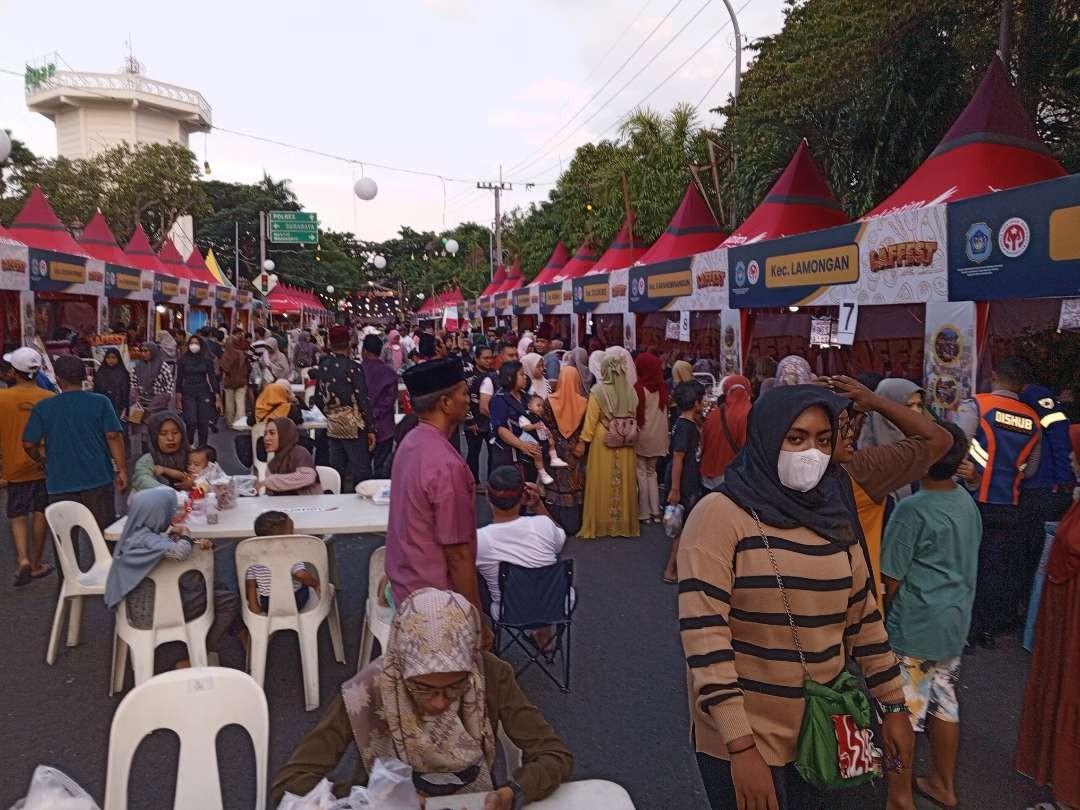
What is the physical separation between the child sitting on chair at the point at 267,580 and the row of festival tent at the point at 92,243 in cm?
1275

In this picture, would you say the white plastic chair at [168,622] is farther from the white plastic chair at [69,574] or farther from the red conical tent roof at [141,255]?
the red conical tent roof at [141,255]

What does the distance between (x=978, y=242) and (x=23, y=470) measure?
757cm

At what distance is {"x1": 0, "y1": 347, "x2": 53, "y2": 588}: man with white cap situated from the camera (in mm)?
5922

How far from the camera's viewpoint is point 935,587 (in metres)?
3.14

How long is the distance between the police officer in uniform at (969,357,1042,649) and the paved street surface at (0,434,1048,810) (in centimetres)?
33

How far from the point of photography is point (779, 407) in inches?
80.4

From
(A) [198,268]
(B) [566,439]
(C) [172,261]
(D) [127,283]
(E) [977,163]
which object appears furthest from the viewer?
(A) [198,268]

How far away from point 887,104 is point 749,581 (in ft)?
46.0

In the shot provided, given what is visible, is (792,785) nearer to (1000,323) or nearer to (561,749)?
(561,749)

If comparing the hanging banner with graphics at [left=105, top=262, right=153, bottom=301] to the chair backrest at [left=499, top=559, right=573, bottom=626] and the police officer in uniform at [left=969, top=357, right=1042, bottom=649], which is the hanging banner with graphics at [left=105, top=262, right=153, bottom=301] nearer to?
the chair backrest at [left=499, top=559, right=573, bottom=626]

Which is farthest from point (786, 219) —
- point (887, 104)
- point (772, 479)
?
point (772, 479)

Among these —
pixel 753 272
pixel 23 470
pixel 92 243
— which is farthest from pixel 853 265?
pixel 92 243

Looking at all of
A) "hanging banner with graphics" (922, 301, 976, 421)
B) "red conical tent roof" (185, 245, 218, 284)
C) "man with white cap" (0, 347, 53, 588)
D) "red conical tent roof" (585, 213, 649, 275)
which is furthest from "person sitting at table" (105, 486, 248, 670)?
"red conical tent roof" (185, 245, 218, 284)

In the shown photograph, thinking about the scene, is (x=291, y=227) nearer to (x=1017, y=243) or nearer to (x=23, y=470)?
(x=23, y=470)
